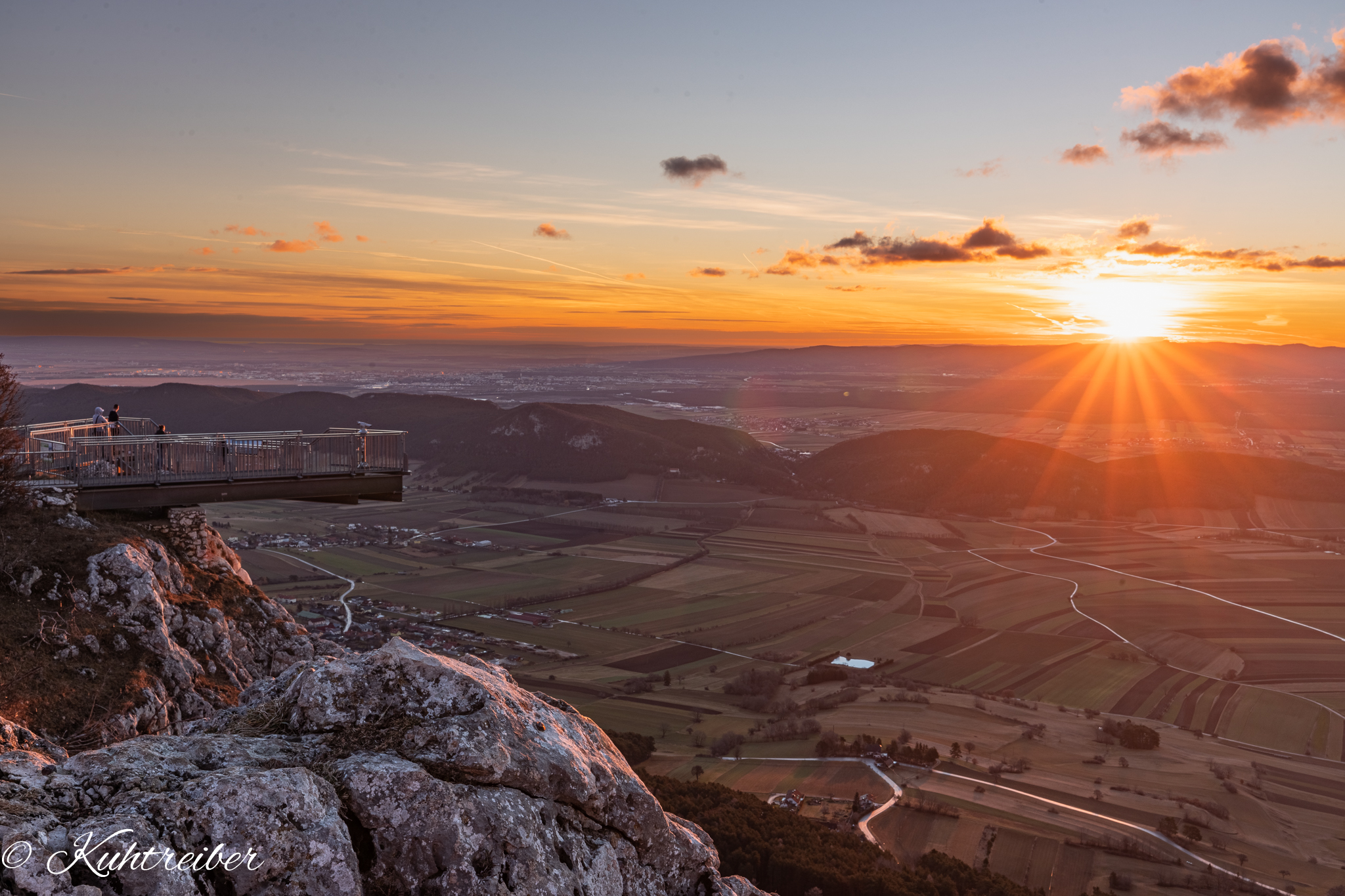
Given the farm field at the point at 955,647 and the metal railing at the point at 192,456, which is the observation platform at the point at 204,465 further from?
the farm field at the point at 955,647

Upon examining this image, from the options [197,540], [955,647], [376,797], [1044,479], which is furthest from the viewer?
[1044,479]

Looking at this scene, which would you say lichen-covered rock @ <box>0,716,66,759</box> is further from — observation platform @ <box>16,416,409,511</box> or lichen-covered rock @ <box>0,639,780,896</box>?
observation platform @ <box>16,416,409,511</box>

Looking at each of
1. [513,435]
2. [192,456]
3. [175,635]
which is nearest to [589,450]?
[513,435]

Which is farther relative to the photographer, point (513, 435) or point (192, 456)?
point (513, 435)

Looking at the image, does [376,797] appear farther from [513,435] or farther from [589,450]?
[513,435]

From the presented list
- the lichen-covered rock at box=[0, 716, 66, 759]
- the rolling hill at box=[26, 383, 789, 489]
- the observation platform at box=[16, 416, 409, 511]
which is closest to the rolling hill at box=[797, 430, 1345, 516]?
the rolling hill at box=[26, 383, 789, 489]
